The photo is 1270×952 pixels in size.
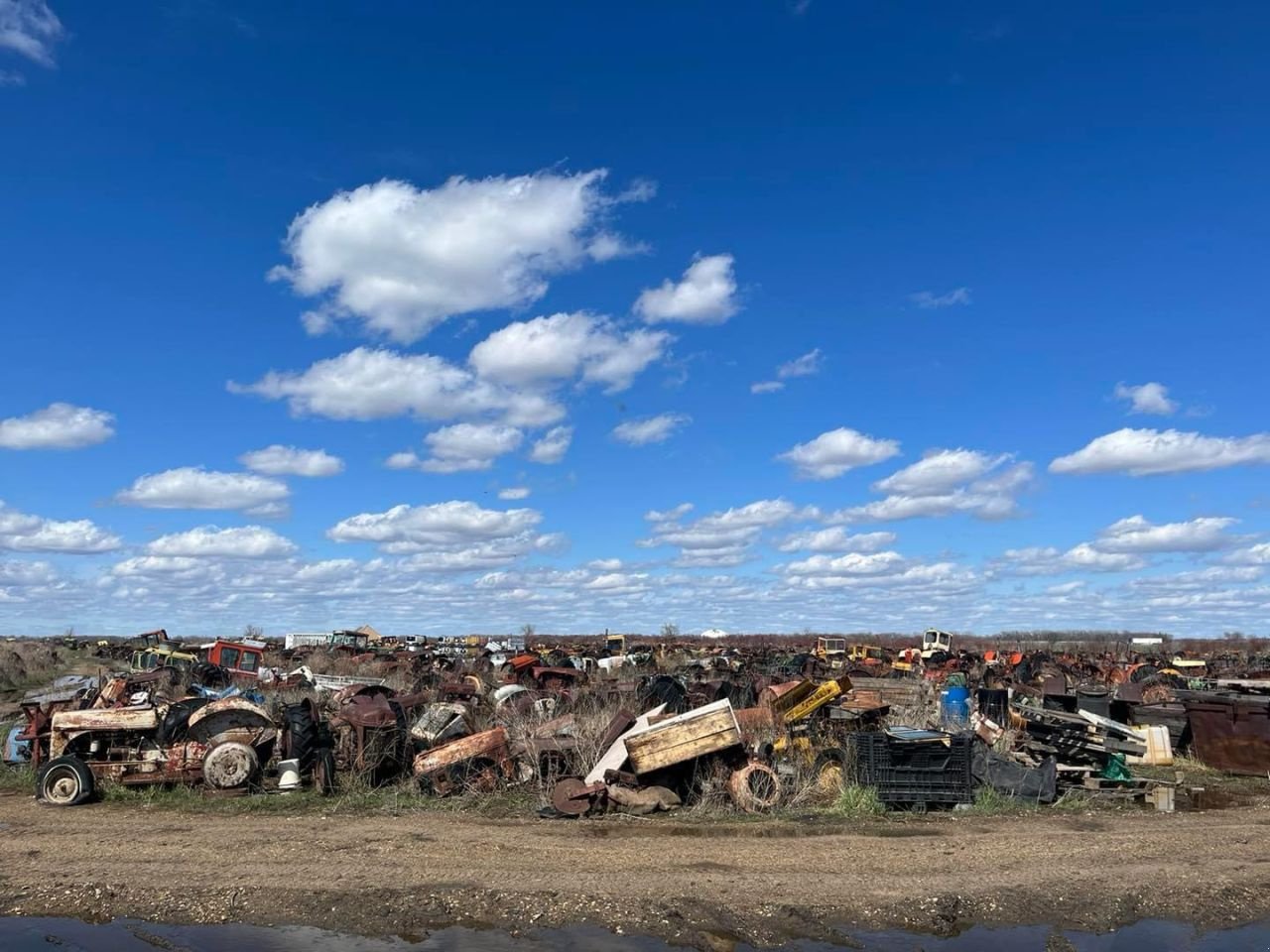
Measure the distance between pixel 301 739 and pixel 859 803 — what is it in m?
7.65

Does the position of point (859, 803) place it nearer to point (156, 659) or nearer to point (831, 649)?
point (156, 659)

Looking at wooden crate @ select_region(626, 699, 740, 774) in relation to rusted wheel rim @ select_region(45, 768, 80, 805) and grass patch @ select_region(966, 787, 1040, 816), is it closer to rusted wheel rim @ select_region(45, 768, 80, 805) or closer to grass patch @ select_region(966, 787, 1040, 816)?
grass patch @ select_region(966, 787, 1040, 816)

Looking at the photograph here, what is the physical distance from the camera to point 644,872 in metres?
9.25

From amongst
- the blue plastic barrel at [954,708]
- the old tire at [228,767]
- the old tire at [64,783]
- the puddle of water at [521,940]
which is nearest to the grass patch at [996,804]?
the blue plastic barrel at [954,708]

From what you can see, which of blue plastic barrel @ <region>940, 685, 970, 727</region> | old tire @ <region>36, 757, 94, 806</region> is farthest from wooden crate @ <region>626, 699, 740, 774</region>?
old tire @ <region>36, 757, 94, 806</region>

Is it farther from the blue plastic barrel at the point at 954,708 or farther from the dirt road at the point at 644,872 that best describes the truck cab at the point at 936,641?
the dirt road at the point at 644,872

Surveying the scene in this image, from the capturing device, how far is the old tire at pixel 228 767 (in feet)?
Answer: 43.7

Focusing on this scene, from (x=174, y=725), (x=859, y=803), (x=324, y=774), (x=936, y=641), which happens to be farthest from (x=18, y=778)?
(x=936, y=641)

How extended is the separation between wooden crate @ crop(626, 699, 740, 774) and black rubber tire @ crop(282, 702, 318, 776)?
476 centimetres

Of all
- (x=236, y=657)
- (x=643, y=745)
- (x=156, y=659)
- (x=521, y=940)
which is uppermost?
(x=236, y=657)

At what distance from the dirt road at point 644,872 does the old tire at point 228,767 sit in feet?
4.32

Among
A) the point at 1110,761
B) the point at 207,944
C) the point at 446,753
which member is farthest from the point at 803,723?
the point at 207,944

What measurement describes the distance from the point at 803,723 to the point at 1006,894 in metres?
6.29

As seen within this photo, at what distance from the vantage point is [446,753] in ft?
44.6
